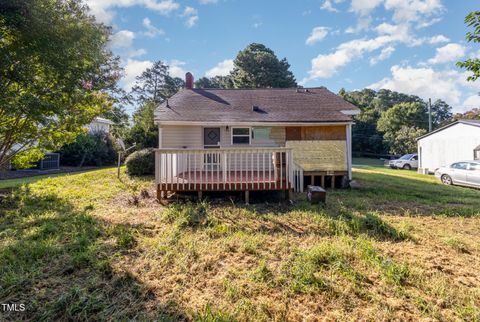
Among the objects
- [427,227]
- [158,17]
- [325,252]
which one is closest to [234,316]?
[325,252]

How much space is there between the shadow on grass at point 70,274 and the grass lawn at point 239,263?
0.02m

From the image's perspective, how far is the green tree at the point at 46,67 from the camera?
5574mm

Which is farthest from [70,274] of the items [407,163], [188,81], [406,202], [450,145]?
[407,163]

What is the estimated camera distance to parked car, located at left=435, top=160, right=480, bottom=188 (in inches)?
443

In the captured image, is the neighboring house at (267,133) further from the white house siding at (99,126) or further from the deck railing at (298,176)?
the white house siding at (99,126)

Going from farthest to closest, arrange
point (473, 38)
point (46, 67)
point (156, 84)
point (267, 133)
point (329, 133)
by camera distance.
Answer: point (156, 84) → point (267, 133) → point (329, 133) → point (46, 67) → point (473, 38)

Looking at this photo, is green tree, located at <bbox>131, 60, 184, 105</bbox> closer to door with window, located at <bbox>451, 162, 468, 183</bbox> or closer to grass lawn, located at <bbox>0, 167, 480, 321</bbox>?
grass lawn, located at <bbox>0, 167, 480, 321</bbox>

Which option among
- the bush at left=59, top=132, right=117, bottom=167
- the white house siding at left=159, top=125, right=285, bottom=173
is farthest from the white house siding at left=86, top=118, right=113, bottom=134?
the white house siding at left=159, top=125, right=285, bottom=173

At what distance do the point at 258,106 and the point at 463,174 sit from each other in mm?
10976

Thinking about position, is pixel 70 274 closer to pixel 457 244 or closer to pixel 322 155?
pixel 457 244

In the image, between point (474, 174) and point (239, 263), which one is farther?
point (474, 174)

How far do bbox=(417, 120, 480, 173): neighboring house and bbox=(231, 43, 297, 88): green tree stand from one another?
62.0ft

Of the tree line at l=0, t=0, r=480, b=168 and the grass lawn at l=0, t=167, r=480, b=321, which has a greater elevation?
the tree line at l=0, t=0, r=480, b=168

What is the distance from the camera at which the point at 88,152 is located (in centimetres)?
1708
